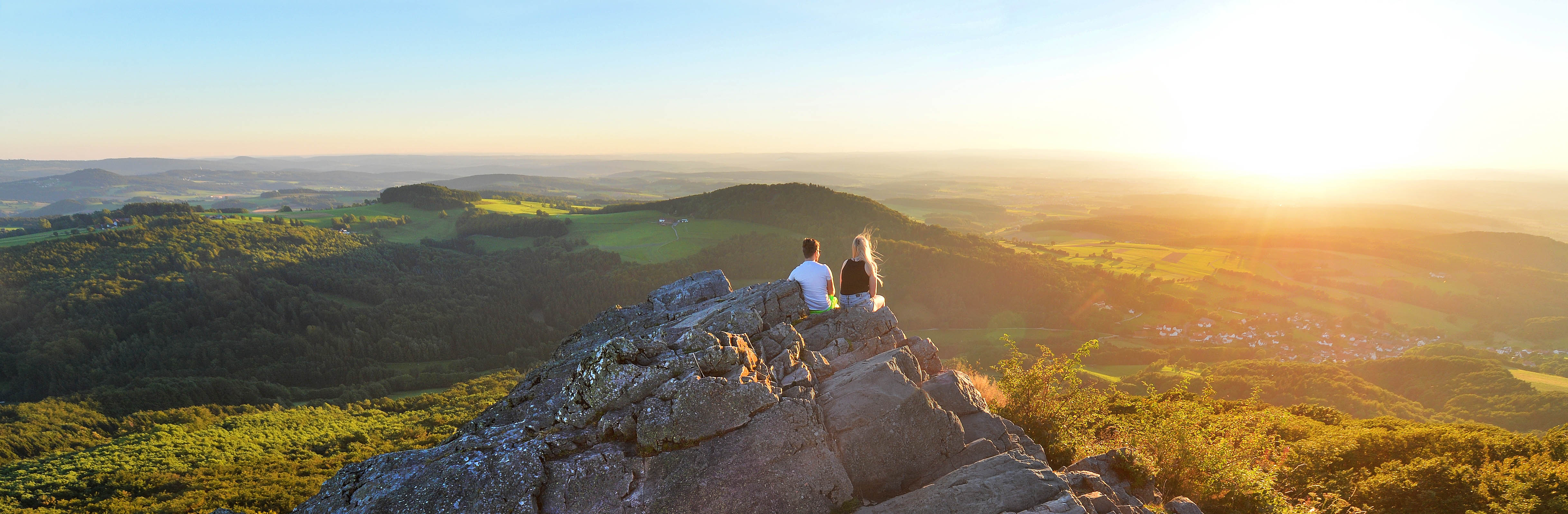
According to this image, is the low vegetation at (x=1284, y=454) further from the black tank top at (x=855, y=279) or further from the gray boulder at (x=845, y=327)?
the black tank top at (x=855, y=279)

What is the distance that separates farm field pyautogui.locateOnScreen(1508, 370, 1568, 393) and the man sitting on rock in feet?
291

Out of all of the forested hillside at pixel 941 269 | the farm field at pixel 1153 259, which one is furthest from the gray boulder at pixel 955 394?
the farm field at pixel 1153 259

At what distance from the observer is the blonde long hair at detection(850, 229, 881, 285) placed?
46.5 feet

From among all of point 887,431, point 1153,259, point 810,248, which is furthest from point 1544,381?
point 887,431

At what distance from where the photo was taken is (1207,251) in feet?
517

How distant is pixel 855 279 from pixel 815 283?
1140 mm

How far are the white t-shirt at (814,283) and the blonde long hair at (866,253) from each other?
96 centimetres

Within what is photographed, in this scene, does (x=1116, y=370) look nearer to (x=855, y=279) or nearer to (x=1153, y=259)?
(x=855, y=279)

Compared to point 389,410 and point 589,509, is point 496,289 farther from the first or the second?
point 589,509

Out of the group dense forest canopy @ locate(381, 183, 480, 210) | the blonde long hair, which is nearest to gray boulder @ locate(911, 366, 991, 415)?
the blonde long hair

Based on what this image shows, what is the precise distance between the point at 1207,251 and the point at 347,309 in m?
222

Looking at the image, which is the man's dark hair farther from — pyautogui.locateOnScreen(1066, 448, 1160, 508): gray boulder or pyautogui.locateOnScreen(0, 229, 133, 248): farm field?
pyautogui.locateOnScreen(0, 229, 133, 248): farm field

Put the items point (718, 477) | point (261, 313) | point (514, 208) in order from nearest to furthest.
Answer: point (718, 477)
point (261, 313)
point (514, 208)

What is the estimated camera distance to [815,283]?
14711 mm
